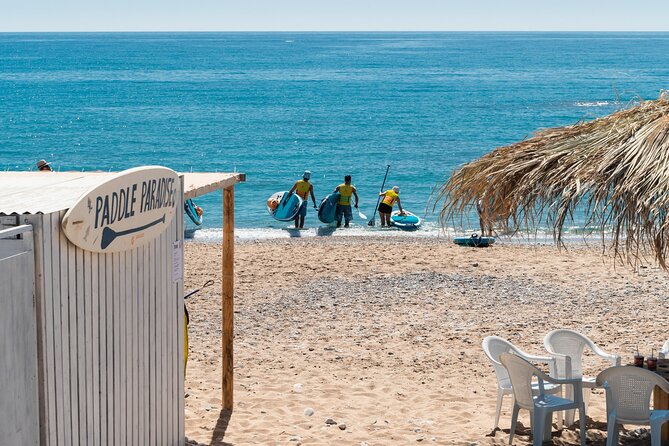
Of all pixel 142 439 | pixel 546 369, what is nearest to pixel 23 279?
pixel 142 439

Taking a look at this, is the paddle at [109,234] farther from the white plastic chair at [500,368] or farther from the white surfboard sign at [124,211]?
the white plastic chair at [500,368]

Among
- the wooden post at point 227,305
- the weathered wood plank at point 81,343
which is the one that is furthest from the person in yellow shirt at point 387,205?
the weathered wood plank at point 81,343

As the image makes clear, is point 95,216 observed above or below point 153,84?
below

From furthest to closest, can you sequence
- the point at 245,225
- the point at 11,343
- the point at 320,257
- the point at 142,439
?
the point at 245,225 → the point at 320,257 → the point at 142,439 → the point at 11,343

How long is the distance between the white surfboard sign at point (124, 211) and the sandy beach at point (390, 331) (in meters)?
2.08

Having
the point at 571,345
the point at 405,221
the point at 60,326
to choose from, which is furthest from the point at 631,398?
the point at 405,221

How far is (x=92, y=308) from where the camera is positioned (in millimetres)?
4430

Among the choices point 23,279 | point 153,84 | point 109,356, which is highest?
point 153,84

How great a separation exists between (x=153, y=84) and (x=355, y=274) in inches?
2723

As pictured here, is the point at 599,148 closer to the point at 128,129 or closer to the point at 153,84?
the point at 128,129

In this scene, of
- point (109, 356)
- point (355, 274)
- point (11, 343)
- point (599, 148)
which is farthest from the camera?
point (355, 274)

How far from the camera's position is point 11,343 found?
364cm

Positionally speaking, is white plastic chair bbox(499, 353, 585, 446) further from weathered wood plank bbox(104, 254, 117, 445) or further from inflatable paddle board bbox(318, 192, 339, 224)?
inflatable paddle board bbox(318, 192, 339, 224)

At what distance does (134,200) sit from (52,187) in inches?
21.5
